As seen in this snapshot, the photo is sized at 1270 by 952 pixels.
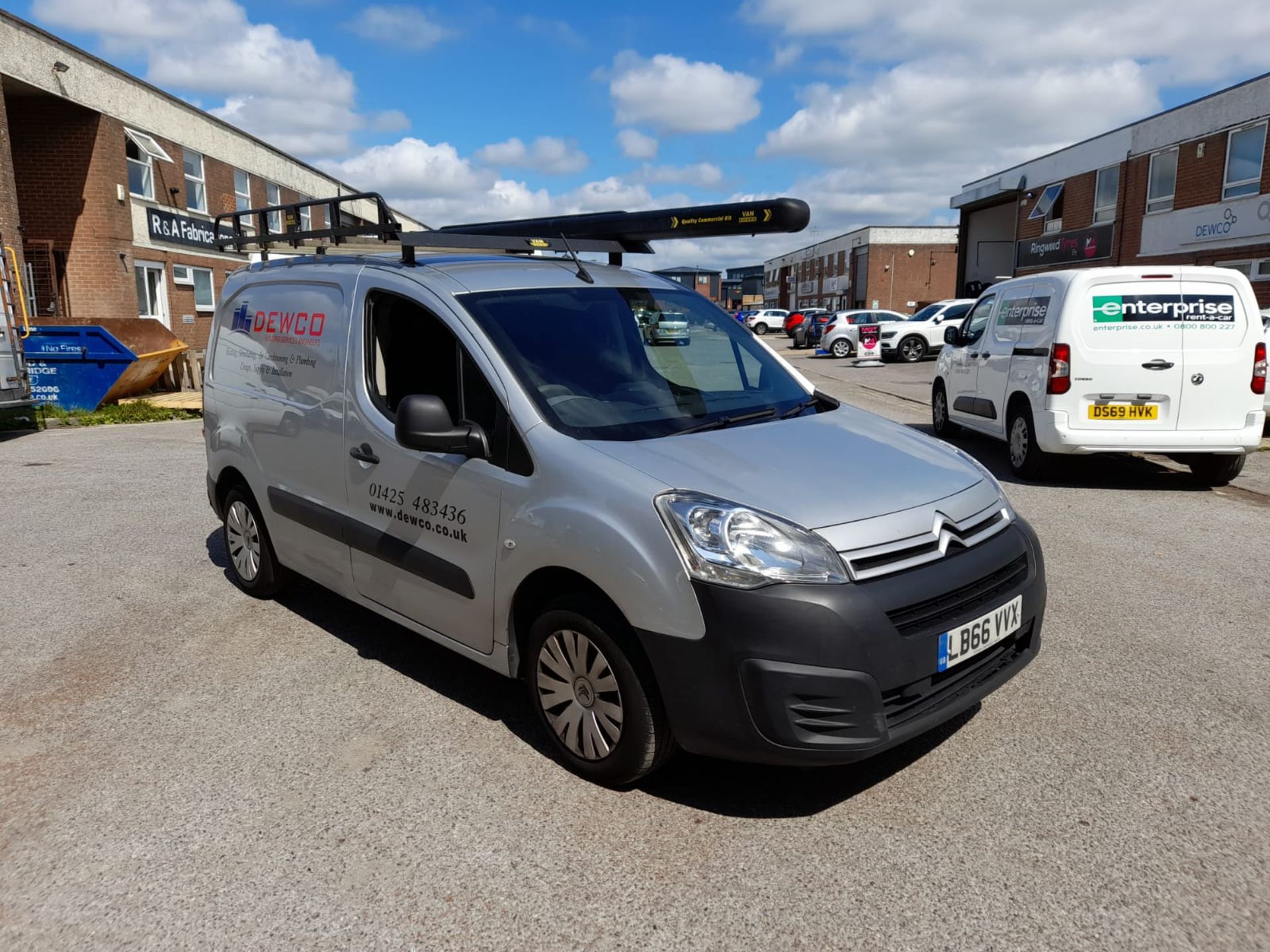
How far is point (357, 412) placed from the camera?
414cm

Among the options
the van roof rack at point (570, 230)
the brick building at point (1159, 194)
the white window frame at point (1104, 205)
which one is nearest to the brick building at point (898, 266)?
the brick building at point (1159, 194)

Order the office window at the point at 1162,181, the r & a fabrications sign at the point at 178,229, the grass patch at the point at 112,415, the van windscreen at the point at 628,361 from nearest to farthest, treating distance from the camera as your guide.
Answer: the van windscreen at the point at 628,361
the grass patch at the point at 112,415
the r & a fabrications sign at the point at 178,229
the office window at the point at 1162,181

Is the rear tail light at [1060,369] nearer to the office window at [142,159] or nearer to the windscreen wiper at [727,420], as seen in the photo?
the windscreen wiper at [727,420]

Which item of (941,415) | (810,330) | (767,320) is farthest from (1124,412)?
(767,320)

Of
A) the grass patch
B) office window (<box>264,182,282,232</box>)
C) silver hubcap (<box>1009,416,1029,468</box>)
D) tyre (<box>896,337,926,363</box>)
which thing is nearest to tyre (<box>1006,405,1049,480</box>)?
silver hubcap (<box>1009,416,1029,468</box>)

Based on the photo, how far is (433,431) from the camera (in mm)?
3400

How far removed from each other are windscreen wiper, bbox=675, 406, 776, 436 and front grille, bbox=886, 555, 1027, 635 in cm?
105

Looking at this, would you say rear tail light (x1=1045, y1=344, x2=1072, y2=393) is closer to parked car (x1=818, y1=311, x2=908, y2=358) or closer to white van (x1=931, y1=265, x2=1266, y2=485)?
white van (x1=931, y1=265, x2=1266, y2=485)

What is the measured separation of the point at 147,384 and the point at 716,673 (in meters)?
17.3

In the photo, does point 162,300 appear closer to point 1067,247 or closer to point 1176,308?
point 1176,308

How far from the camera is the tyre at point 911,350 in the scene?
28062mm

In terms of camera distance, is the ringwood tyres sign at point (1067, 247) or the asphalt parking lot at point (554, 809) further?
the ringwood tyres sign at point (1067, 247)

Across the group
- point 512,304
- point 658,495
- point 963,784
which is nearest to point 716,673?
point 658,495

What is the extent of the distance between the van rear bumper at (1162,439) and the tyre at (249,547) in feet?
20.8
